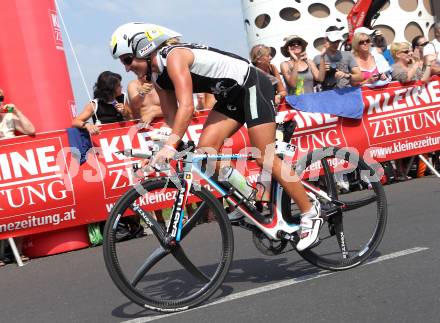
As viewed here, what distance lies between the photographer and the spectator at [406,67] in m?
10.1

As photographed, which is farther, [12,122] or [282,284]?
[12,122]

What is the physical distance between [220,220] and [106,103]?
419 centimetres

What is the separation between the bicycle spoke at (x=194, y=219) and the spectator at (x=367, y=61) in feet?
18.6

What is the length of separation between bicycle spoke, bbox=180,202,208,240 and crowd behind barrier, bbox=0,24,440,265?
18.3 inches

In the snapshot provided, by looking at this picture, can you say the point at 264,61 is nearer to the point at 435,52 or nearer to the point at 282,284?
the point at 435,52

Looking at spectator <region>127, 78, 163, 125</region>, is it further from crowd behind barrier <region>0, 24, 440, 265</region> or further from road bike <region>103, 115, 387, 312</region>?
road bike <region>103, 115, 387, 312</region>

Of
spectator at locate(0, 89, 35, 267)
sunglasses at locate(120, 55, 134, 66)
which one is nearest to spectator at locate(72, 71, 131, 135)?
spectator at locate(0, 89, 35, 267)

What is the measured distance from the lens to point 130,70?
4.47 metres

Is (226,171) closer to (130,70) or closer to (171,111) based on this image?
(171,111)

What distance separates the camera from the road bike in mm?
4348

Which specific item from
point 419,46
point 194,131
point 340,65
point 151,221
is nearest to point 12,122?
point 194,131

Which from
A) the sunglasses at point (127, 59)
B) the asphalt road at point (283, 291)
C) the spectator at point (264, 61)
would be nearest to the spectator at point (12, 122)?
the asphalt road at point (283, 291)

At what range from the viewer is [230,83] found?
15.1 ft

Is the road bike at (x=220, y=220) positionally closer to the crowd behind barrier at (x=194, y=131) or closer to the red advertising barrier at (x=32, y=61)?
the crowd behind barrier at (x=194, y=131)
